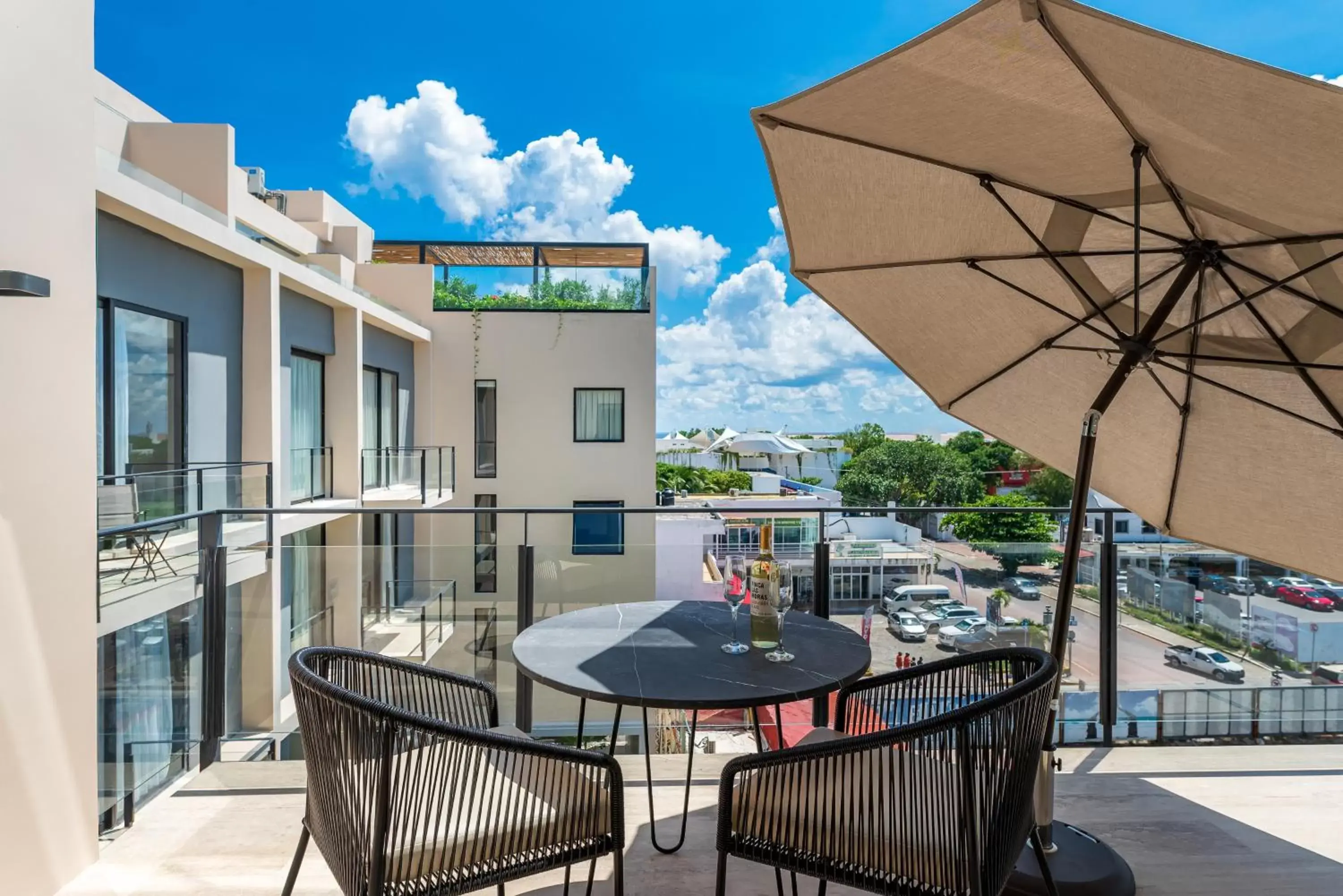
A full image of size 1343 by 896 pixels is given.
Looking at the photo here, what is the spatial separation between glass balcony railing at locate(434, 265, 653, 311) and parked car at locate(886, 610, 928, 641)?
34.9 ft

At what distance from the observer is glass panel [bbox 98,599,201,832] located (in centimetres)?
238

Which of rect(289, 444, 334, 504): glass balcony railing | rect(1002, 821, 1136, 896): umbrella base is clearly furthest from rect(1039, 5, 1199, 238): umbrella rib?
rect(289, 444, 334, 504): glass balcony railing

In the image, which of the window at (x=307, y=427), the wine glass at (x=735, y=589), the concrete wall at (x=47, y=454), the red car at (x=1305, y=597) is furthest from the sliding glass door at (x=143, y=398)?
the red car at (x=1305, y=597)

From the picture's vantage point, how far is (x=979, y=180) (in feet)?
5.74

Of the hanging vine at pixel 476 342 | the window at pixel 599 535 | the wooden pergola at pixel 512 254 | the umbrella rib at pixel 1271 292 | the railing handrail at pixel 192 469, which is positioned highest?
the wooden pergola at pixel 512 254

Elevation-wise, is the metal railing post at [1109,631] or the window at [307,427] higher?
the window at [307,427]

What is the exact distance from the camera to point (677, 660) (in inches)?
69.7

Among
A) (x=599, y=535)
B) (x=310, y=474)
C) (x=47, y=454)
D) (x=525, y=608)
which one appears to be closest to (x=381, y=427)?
(x=310, y=474)

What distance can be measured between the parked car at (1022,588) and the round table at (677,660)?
3.60 feet

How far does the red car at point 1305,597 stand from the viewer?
2.91 metres

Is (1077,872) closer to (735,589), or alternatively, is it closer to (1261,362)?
(735,589)

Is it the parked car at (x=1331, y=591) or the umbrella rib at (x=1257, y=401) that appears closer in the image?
the umbrella rib at (x=1257, y=401)

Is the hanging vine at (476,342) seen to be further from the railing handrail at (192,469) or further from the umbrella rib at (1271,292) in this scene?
the umbrella rib at (1271,292)

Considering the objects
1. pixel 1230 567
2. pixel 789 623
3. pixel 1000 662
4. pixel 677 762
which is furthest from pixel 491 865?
pixel 1230 567
